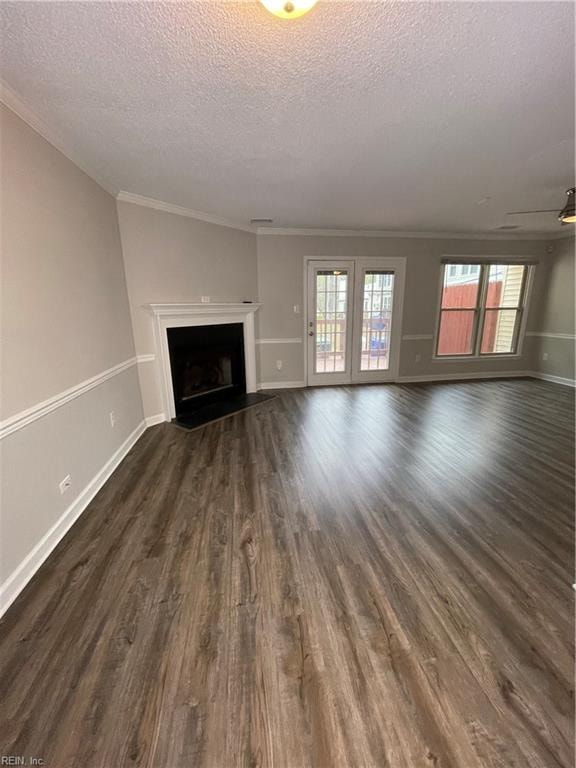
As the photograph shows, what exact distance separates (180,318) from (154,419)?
1276 mm

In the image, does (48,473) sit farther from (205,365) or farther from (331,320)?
(331,320)

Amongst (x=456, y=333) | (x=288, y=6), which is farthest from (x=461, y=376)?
(x=288, y=6)

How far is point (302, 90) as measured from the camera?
1.59 metres

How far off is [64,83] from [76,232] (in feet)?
2.93

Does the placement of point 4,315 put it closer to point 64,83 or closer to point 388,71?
point 64,83

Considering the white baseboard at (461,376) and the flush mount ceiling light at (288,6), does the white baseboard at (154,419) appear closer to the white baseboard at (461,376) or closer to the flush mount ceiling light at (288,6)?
the flush mount ceiling light at (288,6)

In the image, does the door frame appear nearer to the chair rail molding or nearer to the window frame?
the window frame

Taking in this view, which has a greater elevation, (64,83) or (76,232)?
(64,83)

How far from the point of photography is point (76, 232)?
2.18m

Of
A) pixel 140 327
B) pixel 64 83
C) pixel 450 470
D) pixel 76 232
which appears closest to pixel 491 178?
pixel 450 470

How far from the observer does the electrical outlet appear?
1887 mm

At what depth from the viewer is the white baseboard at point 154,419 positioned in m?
3.50

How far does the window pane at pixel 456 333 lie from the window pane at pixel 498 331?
30 cm

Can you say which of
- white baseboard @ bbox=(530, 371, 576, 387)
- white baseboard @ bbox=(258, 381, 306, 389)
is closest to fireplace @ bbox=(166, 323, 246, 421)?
white baseboard @ bbox=(258, 381, 306, 389)
